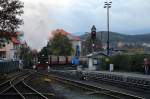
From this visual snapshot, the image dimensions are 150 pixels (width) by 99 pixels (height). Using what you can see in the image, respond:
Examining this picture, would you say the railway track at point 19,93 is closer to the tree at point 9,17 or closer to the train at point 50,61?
the tree at point 9,17

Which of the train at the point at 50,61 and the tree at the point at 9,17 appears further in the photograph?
the train at the point at 50,61

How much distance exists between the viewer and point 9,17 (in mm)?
48094

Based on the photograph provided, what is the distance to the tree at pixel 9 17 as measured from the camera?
47719 mm

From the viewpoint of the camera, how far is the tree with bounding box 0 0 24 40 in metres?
47.7

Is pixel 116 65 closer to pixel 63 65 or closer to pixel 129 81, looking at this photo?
pixel 129 81

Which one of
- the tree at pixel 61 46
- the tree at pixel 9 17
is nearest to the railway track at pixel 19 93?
the tree at pixel 9 17

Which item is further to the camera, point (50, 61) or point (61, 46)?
point (61, 46)

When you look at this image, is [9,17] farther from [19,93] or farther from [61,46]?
[61,46]

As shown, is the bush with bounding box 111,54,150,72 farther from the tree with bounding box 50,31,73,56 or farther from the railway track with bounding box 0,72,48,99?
the tree with bounding box 50,31,73,56

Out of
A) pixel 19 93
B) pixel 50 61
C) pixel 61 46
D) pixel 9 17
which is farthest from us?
pixel 61 46

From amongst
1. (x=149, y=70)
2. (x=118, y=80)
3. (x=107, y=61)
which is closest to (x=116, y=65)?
(x=107, y=61)

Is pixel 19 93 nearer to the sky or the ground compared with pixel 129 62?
nearer to the ground

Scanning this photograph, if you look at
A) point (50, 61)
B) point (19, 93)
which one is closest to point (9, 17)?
point (19, 93)

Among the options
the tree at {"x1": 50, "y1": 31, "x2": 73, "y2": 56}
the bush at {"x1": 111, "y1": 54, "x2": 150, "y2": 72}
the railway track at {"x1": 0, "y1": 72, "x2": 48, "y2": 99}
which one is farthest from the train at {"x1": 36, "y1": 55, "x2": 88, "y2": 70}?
the railway track at {"x1": 0, "y1": 72, "x2": 48, "y2": 99}
